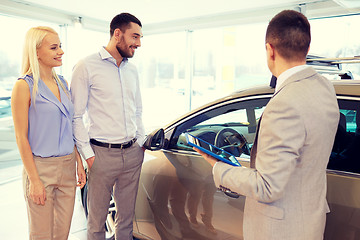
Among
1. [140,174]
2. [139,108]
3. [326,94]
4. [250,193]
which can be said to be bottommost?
[140,174]

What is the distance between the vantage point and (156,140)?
221 centimetres

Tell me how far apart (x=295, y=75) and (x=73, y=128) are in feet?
4.68

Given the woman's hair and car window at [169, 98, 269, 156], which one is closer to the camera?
the woman's hair

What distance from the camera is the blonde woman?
172 cm

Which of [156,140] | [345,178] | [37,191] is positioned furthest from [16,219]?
[345,178]

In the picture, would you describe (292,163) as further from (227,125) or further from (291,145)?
(227,125)

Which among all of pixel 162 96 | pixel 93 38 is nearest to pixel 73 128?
pixel 93 38

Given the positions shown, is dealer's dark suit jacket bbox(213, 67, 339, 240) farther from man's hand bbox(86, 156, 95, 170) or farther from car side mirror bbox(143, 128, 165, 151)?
man's hand bbox(86, 156, 95, 170)

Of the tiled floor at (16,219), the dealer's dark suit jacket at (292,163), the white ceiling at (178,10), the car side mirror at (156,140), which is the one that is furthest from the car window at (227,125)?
the white ceiling at (178,10)

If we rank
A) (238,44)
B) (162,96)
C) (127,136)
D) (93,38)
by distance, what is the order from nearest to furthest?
(127,136), (93,38), (238,44), (162,96)

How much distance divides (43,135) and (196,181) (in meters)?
0.93

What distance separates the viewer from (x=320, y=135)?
1.12 metres

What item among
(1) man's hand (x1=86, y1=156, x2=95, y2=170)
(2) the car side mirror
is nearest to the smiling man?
(1) man's hand (x1=86, y1=156, x2=95, y2=170)

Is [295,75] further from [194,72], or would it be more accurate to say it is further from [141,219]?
[194,72]
